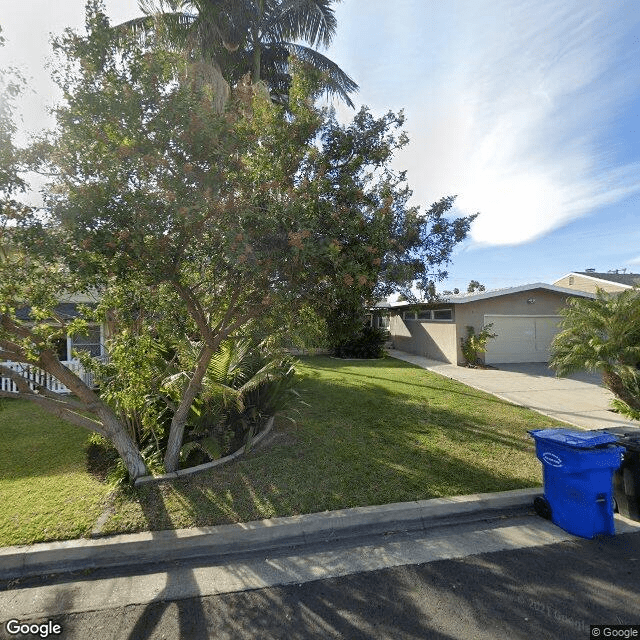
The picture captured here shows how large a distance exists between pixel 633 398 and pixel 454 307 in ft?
24.7

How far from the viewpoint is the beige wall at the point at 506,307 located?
14797mm

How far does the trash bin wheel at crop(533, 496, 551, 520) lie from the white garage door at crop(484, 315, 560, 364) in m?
11.7

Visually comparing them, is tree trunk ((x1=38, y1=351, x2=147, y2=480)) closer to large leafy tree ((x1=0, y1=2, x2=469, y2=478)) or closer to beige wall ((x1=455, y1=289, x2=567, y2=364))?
large leafy tree ((x1=0, y1=2, x2=469, y2=478))

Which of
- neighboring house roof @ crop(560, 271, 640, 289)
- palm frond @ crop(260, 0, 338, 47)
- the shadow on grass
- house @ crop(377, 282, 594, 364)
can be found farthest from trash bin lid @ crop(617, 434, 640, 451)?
→ neighboring house roof @ crop(560, 271, 640, 289)

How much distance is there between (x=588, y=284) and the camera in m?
24.6

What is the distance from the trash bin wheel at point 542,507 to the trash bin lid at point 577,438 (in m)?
0.73

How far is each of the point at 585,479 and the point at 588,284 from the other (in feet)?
86.0

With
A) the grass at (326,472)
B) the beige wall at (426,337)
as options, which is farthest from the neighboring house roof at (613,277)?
the grass at (326,472)

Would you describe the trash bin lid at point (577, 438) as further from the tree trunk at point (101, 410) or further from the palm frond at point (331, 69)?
the palm frond at point (331, 69)

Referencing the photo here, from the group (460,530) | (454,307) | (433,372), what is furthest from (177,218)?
(454,307)

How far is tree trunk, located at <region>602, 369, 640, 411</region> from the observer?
7805 millimetres

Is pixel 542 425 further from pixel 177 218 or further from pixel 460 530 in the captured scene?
pixel 177 218

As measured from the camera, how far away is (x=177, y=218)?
135 inches

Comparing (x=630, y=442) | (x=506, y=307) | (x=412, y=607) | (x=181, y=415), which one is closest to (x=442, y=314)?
(x=506, y=307)
